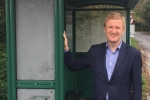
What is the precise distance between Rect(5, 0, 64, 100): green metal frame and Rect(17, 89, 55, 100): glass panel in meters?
0.04

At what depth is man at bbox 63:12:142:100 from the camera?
3084 millimetres

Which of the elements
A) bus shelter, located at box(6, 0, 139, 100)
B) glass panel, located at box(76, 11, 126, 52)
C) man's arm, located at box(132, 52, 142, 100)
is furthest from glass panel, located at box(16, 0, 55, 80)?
glass panel, located at box(76, 11, 126, 52)

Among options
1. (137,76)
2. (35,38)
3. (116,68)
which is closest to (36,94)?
(35,38)

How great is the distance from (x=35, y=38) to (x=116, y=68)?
0.95 metres

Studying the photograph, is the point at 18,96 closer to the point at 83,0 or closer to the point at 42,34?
the point at 42,34

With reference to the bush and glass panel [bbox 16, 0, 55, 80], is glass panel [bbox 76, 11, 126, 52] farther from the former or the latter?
glass panel [bbox 16, 0, 55, 80]

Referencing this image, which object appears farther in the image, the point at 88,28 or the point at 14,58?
the point at 88,28

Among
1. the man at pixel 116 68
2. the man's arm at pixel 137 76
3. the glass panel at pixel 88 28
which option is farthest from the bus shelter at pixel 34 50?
the glass panel at pixel 88 28

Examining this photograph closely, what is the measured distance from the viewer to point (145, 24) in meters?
64.2

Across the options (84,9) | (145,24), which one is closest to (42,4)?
(84,9)

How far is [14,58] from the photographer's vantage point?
3.28 m

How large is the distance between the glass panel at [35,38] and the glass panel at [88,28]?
2712mm

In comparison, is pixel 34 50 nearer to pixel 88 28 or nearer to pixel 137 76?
pixel 137 76

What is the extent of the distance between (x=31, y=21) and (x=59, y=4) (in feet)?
1.21
